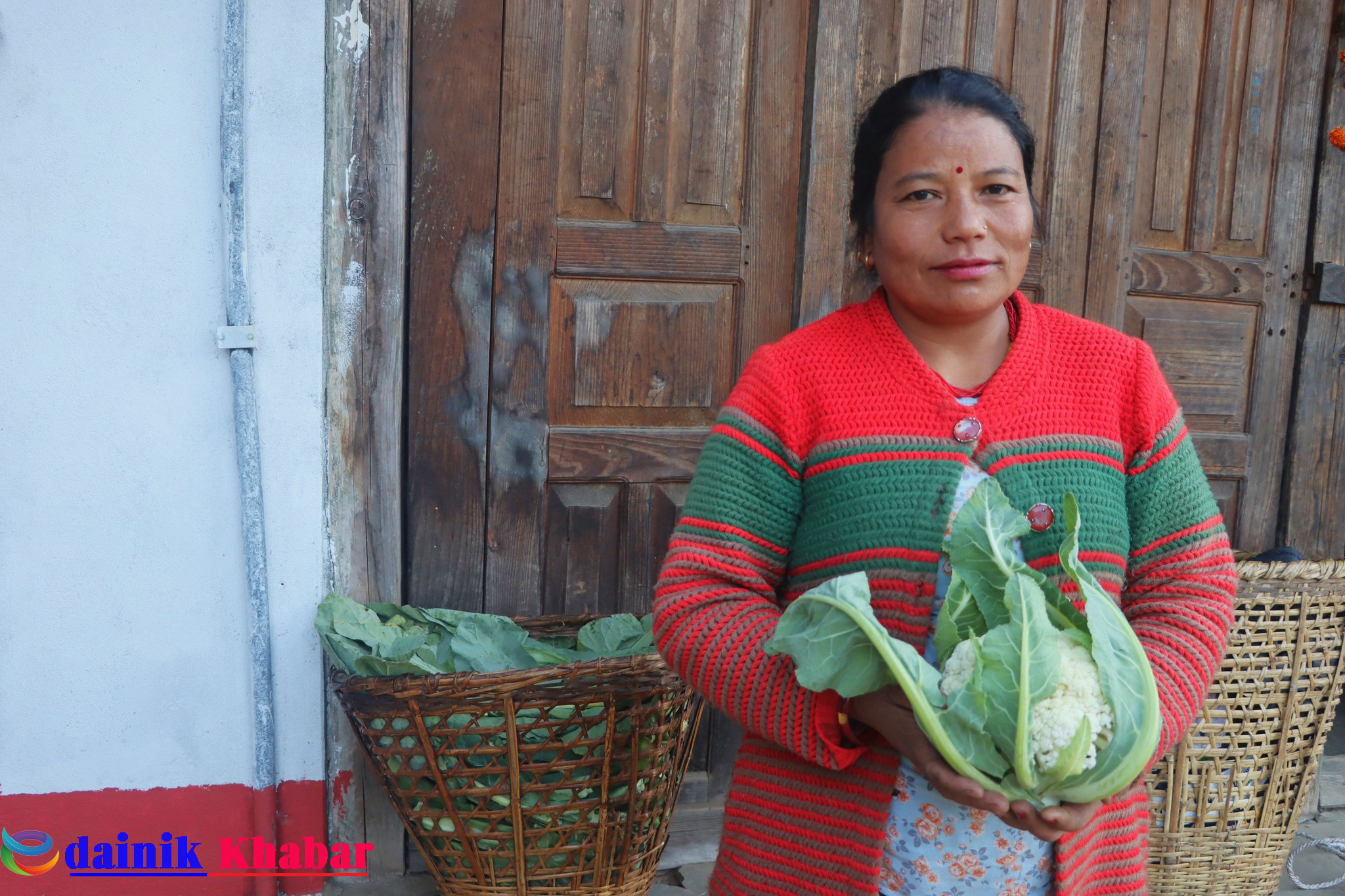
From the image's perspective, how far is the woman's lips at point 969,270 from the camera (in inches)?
51.8

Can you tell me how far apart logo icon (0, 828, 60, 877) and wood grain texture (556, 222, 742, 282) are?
5.85 ft

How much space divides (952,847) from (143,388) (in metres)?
1.93

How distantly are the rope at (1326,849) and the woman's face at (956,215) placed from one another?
216 cm

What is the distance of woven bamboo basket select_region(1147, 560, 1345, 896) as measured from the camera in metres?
2.26

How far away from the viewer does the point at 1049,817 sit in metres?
1.06

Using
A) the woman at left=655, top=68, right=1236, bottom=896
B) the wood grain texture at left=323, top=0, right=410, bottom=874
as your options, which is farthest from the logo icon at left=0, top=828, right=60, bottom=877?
the woman at left=655, top=68, right=1236, bottom=896

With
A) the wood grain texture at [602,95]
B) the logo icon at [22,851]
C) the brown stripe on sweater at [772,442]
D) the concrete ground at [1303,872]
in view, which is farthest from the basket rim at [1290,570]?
the logo icon at [22,851]

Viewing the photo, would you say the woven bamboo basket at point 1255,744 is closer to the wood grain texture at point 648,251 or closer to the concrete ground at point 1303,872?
the concrete ground at point 1303,872

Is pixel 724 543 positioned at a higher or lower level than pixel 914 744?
higher

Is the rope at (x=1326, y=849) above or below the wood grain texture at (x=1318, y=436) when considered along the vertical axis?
below

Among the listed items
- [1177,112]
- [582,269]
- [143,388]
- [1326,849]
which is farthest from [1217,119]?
[143,388]

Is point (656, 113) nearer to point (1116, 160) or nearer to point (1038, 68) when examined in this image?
point (1038, 68)

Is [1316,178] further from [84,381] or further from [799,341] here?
[84,381]

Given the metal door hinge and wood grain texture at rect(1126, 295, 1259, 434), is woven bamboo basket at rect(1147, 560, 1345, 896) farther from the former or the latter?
the metal door hinge
